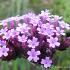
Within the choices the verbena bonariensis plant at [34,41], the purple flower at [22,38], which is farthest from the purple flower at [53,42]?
the purple flower at [22,38]

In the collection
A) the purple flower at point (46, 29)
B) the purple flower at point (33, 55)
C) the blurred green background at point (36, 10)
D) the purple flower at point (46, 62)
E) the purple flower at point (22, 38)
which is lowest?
the purple flower at point (46, 62)

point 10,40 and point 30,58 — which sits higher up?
point 10,40

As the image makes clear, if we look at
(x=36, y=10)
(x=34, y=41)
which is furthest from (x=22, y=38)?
(x=36, y=10)

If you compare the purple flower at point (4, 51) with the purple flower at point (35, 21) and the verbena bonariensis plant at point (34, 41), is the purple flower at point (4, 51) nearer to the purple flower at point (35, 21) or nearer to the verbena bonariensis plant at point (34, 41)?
the verbena bonariensis plant at point (34, 41)

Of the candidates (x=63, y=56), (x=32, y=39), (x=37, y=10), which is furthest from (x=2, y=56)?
(x=37, y=10)

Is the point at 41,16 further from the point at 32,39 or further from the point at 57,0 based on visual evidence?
the point at 57,0

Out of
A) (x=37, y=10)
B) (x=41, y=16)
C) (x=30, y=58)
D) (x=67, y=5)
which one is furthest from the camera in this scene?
(x=37, y=10)

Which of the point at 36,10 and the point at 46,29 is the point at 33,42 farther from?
the point at 36,10
